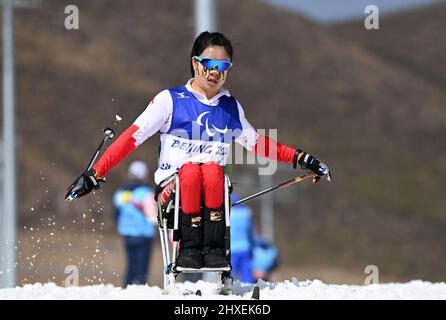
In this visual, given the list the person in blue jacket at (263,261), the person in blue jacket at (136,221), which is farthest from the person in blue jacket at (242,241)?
the person in blue jacket at (263,261)

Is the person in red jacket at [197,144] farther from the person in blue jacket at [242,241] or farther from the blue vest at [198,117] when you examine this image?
the person in blue jacket at [242,241]

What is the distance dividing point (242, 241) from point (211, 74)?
5795 mm

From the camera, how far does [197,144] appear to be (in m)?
6.15

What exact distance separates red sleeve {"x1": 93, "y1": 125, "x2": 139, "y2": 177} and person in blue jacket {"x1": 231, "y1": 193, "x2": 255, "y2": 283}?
559 centimetres

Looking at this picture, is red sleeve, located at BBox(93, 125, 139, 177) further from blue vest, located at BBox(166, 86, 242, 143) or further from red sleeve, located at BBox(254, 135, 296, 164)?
red sleeve, located at BBox(254, 135, 296, 164)

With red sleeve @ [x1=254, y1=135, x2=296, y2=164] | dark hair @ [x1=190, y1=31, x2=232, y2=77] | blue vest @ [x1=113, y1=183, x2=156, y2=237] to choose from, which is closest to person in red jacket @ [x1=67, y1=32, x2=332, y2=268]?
dark hair @ [x1=190, y1=31, x2=232, y2=77]

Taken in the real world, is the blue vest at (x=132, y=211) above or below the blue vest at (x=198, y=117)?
below

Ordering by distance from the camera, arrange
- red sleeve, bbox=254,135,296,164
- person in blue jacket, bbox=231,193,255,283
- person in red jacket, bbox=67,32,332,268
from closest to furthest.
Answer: person in red jacket, bbox=67,32,332,268, red sleeve, bbox=254,135,296,164, person in blue jacket, bbox=231,193,255,283

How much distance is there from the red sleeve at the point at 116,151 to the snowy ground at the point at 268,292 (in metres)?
0.74

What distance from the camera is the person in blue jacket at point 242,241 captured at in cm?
1170

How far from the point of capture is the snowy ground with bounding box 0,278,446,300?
5.65 meters

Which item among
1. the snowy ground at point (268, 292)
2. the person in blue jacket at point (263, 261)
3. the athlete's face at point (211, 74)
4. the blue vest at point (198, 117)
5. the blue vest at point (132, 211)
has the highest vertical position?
the athlete's face at point (211, 74)

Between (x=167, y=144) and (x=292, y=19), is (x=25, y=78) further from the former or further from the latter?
(x=167, y=144)

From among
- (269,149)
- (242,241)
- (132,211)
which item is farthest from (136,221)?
(269,149)
